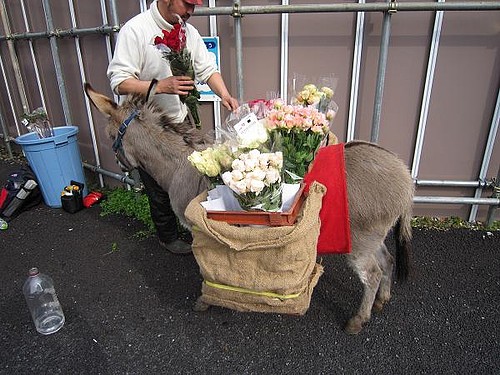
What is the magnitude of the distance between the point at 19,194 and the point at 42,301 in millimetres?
2181

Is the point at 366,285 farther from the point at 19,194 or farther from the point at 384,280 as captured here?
the point at 19,194

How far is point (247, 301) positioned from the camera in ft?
6.50

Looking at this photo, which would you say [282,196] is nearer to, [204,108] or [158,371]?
[158,371]

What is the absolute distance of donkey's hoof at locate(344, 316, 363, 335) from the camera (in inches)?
97.7

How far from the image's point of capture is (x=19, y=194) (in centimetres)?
434

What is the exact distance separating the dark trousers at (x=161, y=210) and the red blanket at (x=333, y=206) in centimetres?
163

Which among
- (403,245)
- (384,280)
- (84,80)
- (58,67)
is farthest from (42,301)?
(58,67)

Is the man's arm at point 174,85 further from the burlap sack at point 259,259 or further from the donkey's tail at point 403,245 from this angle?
the donkey's tail at point 403,245

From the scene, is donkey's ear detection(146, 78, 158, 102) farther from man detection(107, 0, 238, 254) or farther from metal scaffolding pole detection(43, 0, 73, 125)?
metal scaffolding pole detection(43, 0, 73, 125)

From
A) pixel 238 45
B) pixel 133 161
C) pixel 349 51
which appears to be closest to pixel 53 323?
pixel 133 161

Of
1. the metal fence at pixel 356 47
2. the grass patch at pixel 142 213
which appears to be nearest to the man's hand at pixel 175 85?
the metal fence at pixel 356 47

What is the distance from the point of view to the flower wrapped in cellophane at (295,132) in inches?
68.6

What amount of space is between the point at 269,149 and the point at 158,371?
163 centimetres

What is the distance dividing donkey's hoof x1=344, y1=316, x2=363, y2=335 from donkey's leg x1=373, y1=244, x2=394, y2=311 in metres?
0.25
